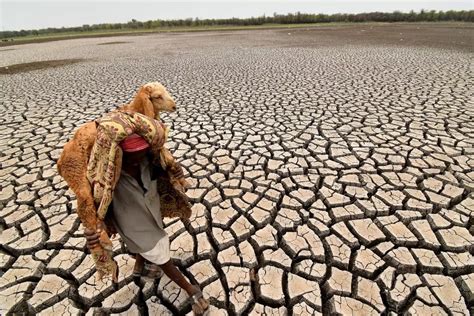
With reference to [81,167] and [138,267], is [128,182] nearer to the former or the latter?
[81,167]

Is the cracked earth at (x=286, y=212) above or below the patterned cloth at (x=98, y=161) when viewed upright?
below

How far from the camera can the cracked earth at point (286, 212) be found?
176 cm

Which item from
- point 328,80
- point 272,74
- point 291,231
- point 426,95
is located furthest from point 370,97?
point 291,231

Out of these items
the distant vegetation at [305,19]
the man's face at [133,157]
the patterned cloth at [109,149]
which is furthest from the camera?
the distant vegetation at [305,19]

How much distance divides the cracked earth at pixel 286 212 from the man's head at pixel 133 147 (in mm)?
1062

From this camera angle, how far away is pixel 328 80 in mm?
6992

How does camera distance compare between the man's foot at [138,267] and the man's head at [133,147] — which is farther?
the man's foot at [138,267]

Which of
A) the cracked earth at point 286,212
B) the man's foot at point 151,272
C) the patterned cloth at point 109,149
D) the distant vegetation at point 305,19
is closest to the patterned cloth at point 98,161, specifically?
the patterned cloth at point 109,149

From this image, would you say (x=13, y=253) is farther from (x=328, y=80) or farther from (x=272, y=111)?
(x=328, y=80)

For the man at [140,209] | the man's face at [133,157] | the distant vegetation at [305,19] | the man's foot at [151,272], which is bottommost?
the man's foot at [151,272]

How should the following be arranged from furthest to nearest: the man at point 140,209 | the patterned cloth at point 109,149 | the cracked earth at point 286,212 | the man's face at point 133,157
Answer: the cracked earth at point 286,212
the man at point 140,209
the man's face at point 133,157
the patterned cloth at point 109,149

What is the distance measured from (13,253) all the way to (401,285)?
2.94m

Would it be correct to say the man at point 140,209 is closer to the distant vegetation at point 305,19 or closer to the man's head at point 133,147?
the man's head at point 133,147

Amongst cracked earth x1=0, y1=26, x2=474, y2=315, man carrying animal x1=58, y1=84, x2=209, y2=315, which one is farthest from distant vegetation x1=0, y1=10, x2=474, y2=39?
man carrying animal x1=58, y1=84, x2=209, y2=315
